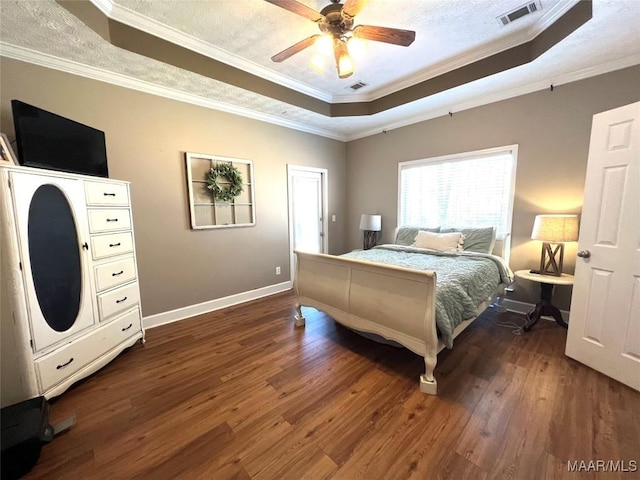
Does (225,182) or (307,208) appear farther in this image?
(307,208)

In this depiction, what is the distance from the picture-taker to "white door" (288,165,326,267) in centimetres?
423

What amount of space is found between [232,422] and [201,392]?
42 centimetres

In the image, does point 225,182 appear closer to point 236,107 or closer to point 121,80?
point 236,107

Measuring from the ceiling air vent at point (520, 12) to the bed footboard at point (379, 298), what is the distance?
2.28 metres

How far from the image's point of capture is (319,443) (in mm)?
1471

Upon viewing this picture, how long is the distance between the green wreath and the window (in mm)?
2526

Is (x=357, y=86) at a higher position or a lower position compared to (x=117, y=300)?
higher

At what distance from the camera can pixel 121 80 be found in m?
2.59

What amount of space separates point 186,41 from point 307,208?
8.69ft

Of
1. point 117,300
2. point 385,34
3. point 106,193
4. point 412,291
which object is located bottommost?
point 117,300

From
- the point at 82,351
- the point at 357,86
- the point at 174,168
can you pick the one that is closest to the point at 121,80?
the point at 174,168

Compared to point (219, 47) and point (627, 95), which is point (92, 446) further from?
point (627, 95)

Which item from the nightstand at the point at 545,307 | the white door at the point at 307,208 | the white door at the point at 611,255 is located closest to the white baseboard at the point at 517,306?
the nightstand at the point at 545,307

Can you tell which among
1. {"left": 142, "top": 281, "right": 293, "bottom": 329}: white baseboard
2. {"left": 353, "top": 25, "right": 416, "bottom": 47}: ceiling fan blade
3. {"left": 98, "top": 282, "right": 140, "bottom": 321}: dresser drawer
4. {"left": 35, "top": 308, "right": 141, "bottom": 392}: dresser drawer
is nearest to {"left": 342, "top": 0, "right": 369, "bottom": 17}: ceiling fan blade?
{"left": 353, "top": 25, "right": 416, "bottom": 47}: ceiling fan blade
